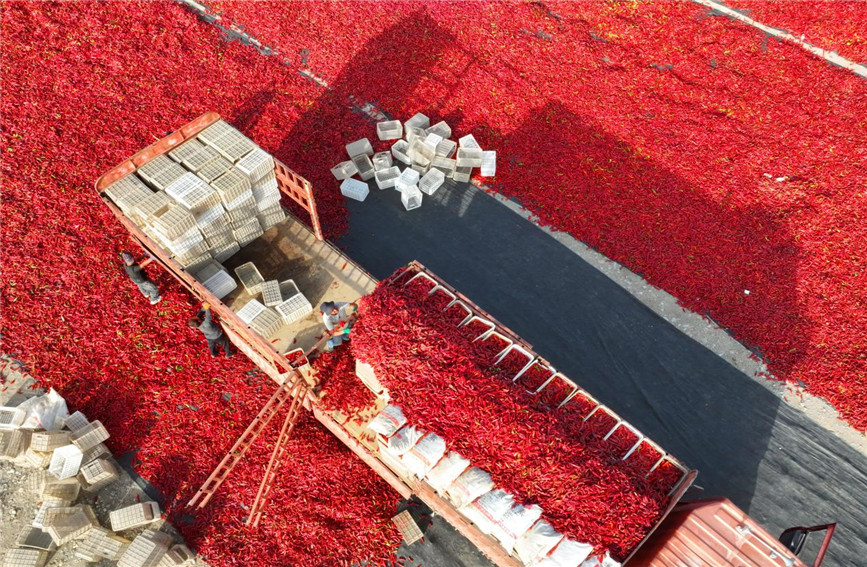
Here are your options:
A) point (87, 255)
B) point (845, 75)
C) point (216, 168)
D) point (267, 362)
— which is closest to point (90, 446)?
point (267, 362)

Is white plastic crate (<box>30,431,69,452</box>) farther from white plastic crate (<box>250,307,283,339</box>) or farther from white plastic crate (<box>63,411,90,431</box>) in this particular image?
white plastic crate (<box>250,307,283,339</box>)

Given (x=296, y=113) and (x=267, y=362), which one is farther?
(x=296, y=113)

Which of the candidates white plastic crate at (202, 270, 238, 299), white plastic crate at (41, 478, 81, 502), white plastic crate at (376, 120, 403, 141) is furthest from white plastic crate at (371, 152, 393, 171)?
white plastic crate at (41, 478, 81, 502)

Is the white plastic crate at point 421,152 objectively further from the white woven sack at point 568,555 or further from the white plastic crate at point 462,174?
the white woven sack at point 568,555

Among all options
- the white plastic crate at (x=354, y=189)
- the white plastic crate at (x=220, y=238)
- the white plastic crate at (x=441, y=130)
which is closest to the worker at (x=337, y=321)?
the white plastic crate at (x=220, y=238)

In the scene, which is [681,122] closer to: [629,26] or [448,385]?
[629,26]

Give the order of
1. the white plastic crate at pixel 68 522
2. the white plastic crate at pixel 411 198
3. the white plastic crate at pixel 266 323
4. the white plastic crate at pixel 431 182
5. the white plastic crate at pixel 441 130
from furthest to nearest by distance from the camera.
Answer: the white plastic crate at pixel 441 130, the white plastic crate at pixel 431 182, the white plastic crate at pixel 411 198, the white plastic crate at pixel 266 323, the white plastic crate at pixel 68 522
